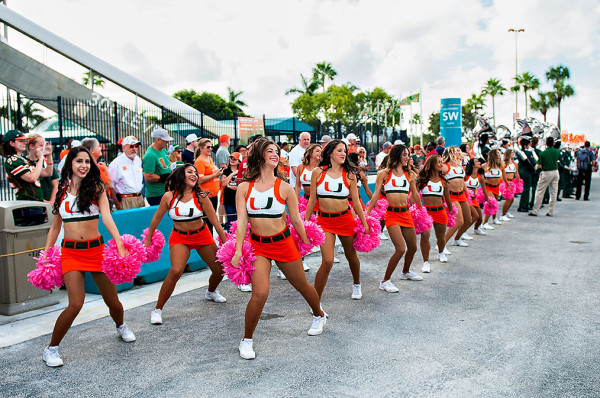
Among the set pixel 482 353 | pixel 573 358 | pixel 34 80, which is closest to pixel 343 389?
pixel 482 353

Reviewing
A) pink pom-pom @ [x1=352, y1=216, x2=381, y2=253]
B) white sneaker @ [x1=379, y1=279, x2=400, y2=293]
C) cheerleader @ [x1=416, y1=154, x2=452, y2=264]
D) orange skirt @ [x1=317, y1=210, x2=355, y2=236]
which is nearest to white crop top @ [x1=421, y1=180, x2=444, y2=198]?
cheerleader @ [x1=416, y1=154, x2=452, y2=264]

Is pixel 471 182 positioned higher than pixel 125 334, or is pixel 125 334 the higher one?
pixel 471 182

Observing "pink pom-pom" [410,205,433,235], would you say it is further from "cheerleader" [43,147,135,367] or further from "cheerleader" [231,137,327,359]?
"cheerleader" [43,147,135,367]

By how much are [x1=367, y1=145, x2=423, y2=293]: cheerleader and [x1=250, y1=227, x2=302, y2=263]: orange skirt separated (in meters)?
2.27

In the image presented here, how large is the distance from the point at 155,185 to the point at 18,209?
2.44m

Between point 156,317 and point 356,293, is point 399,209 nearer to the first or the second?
point 356,293

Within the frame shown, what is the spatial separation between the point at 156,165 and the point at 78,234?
368 cm

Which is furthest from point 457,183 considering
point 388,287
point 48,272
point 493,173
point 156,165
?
point 48,272

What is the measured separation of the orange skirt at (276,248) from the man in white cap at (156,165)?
394 cm

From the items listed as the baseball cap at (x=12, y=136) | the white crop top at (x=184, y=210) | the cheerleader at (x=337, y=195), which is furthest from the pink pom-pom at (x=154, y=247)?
the baseball cap at (x=12, y=136)

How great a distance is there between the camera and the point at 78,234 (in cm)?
458

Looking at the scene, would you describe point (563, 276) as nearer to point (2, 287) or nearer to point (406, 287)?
point (406, 287)

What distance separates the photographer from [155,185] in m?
8.38

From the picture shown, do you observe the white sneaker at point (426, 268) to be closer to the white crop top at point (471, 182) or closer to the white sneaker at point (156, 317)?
the white crop top at point (471, 182)
